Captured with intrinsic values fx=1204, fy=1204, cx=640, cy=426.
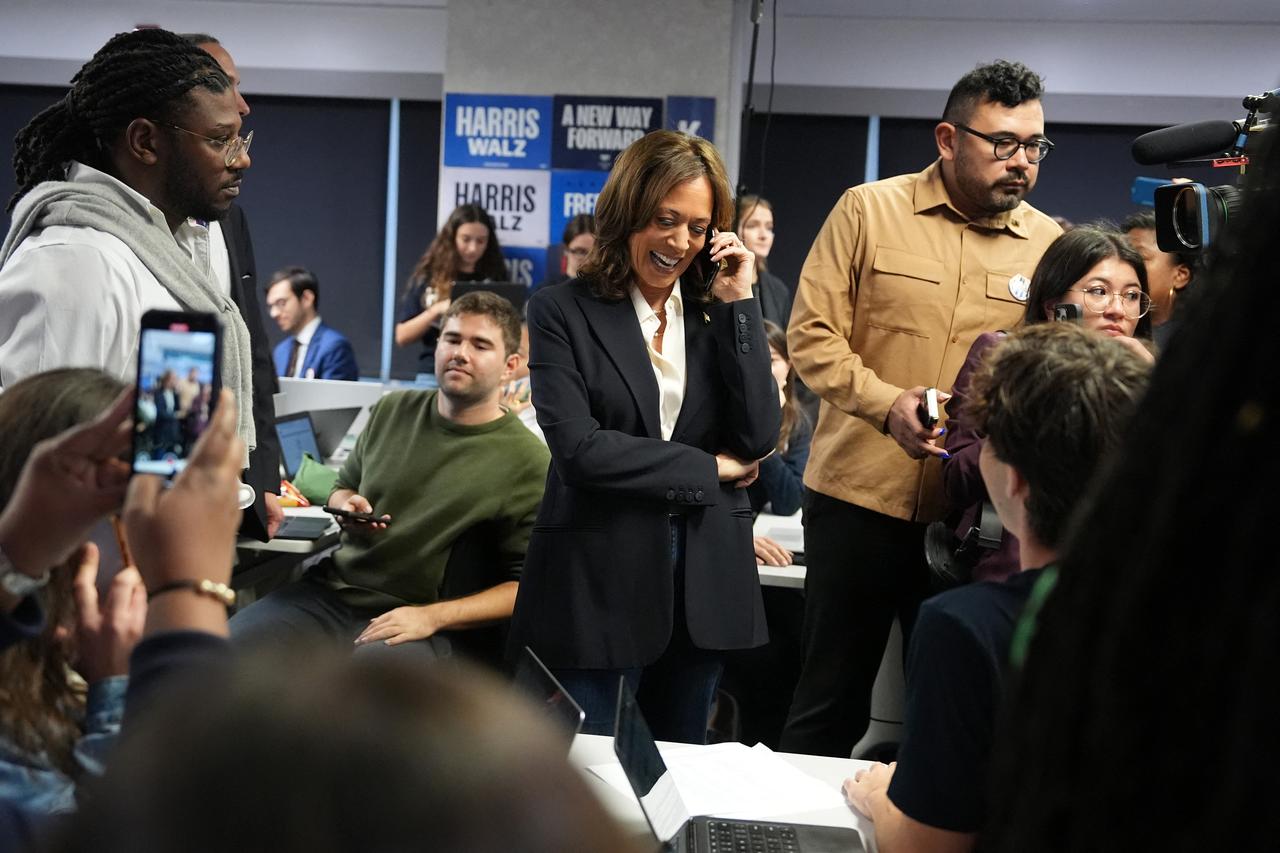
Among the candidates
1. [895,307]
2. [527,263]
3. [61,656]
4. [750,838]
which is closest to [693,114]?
[527,263]

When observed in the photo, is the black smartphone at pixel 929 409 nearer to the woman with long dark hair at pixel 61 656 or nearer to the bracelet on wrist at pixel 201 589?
the woman with long dark hair at pixel 61 656

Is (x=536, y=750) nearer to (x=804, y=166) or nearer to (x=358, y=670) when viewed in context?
(x=358, y=670)

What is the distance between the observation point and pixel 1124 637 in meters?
0.33

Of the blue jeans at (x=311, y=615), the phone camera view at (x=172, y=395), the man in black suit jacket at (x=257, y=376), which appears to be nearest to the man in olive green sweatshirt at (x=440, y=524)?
the blue jeans at (x=311, y=615)

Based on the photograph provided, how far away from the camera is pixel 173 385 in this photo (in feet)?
3.31

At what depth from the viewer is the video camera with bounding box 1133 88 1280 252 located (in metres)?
1.83

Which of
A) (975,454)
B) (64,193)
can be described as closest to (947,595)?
(975,454)

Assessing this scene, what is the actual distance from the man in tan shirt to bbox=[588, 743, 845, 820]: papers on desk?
78 centimetres

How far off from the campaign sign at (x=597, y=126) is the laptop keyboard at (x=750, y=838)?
5.16 metres

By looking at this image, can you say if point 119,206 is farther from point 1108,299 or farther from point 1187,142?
point 1108,299

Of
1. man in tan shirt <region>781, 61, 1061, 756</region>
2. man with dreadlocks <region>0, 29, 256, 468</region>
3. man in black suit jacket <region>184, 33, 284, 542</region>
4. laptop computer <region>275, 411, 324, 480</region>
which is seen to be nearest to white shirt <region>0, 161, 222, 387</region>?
man with dreadlocks <region>0, 29, 256, 468</region>

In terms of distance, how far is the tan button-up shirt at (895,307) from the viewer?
2.50 metres

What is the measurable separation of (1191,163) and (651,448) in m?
1.00

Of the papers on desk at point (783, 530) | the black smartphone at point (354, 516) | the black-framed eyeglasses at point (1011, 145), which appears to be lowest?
the papers on desk at point (783, 530)
